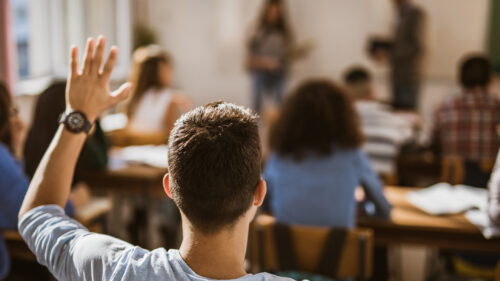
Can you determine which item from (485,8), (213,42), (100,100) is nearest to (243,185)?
(100,100)

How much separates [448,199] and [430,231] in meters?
0.24

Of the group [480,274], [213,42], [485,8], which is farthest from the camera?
[213,42]

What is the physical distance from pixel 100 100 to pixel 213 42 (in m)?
7.06

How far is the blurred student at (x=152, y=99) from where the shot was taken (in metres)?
4.32

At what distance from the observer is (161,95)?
4344 mm

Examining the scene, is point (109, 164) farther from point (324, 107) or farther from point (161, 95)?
point (324, 107)

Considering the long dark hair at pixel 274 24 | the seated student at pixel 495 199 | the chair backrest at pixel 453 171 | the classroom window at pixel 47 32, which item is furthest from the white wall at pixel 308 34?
the seated student at pixel 495 199

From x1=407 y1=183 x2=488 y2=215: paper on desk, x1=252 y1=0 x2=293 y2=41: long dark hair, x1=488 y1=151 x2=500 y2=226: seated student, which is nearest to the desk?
x1=407 y1=183 x2=488 y2=215: paper on desk

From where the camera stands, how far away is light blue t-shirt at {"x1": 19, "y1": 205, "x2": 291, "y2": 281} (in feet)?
2.85

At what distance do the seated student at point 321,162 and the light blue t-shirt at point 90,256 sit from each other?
145 centimetres

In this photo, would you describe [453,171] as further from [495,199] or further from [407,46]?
[407,46]

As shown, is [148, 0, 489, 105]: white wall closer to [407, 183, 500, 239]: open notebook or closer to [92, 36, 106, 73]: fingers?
[407, 183, 500, 239]: open notebook

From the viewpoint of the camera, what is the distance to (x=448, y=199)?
2562mm

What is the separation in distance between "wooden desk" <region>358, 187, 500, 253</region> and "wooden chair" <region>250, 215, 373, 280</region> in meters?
0.51
